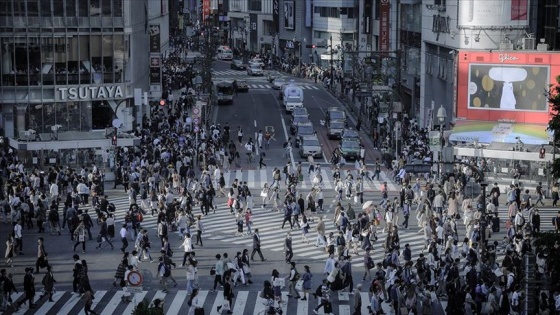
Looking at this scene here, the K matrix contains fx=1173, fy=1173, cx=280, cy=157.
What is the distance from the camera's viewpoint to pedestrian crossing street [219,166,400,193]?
59.9 meters

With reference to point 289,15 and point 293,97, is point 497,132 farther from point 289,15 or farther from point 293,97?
point 289,15

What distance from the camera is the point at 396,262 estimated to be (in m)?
39.3

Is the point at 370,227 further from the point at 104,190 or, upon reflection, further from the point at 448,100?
the point at 448,100

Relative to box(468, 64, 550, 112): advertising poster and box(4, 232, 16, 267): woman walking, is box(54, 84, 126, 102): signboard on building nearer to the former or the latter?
box(468, 64, 550, 112): advertising poster

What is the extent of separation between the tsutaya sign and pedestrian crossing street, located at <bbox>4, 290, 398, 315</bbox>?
1232 inches

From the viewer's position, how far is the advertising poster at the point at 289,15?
143 m

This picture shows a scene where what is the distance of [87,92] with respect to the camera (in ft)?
226

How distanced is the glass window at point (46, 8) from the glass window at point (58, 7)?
0.93 ft

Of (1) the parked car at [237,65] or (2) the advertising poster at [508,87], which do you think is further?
(1) the parked car at [237,65]

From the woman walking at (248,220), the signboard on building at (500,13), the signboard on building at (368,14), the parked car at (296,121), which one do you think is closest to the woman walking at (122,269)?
the woman walking at (248,220)

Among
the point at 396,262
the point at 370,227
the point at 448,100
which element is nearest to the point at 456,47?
the point at 448,100

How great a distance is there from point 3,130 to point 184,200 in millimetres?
22756

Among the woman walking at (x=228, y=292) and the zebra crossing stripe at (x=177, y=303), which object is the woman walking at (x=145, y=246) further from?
the woman walking at (x=228, y=292)

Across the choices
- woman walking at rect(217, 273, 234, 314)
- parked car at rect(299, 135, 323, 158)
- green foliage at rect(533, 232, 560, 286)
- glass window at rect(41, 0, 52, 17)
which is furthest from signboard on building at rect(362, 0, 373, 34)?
green foliage at rect(533, 232, 560, 286)
